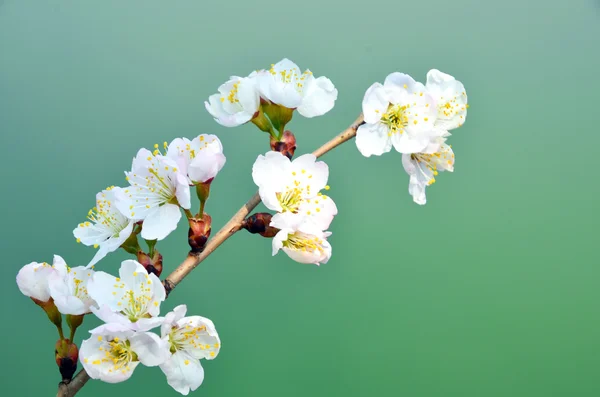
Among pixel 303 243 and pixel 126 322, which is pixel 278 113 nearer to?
pixel 303 243

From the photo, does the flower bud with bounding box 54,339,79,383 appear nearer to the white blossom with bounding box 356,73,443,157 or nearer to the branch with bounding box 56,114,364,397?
the branch with bounding box 56,114,364,397

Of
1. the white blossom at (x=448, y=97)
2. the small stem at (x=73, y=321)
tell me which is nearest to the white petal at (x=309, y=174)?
the white blossom at (x=448, y=97)

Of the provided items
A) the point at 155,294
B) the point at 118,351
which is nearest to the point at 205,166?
the point at 155,294

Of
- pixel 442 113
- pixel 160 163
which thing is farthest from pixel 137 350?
pixel 442 113

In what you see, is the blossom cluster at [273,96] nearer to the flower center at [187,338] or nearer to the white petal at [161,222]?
the white petal at [161,222]

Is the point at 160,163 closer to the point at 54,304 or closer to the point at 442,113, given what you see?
the point at 54,304

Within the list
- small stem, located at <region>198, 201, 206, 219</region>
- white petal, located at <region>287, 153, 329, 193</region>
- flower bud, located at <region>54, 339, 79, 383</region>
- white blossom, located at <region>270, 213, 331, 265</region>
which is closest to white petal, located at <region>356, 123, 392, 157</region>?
white petal, located at <region>287, 153, 329, 193</region>
